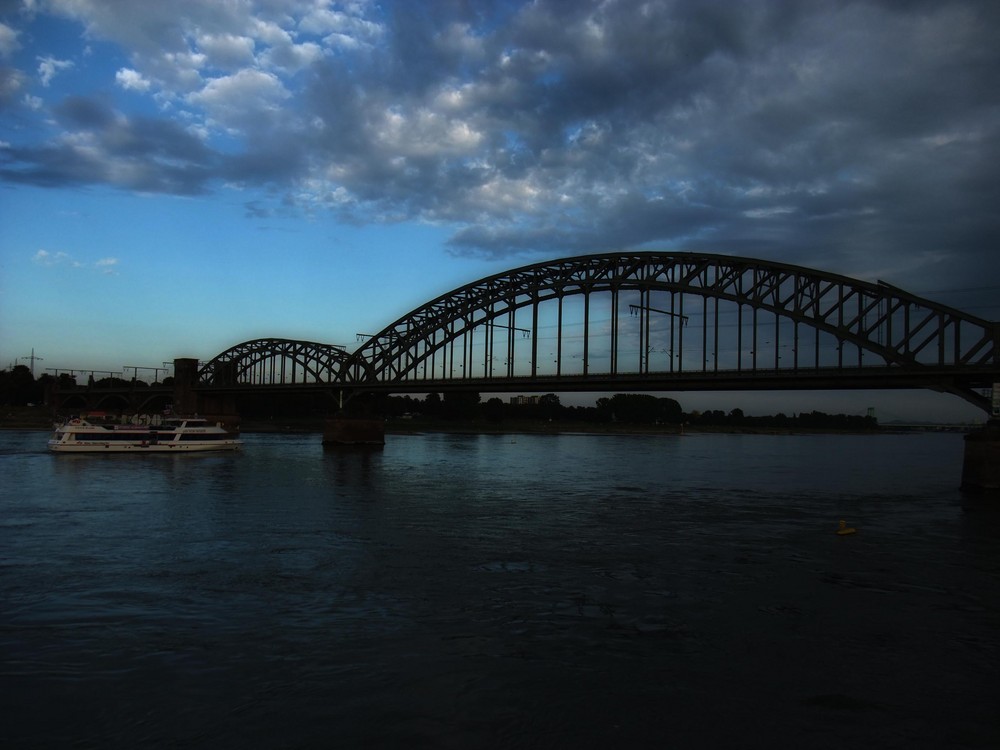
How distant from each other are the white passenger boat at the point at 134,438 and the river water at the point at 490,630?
121 feet

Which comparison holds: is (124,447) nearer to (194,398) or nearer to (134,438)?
(134,438)

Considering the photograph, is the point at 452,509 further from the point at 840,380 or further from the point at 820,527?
the point at 840,380

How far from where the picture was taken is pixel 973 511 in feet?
103

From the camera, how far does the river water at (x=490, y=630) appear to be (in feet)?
28.9

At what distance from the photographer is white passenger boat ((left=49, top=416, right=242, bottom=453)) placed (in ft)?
199

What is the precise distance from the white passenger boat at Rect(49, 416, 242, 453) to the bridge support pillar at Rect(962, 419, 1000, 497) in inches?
2184

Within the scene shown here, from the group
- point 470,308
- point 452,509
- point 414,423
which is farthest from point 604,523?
point 414,423

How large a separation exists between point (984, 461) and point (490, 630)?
3518 centimetres

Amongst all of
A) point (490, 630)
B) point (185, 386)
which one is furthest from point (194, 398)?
point (490, 630)

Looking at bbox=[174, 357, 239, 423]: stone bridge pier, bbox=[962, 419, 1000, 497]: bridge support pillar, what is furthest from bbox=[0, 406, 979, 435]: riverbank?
bbox=[962, 419, 1000, 497]: bridge support pillar

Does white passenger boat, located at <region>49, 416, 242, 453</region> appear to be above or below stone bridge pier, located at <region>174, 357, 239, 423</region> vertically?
below

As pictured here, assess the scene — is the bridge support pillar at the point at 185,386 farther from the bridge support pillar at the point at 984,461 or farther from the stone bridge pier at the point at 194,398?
the bridge support pillar at the point at 984,461

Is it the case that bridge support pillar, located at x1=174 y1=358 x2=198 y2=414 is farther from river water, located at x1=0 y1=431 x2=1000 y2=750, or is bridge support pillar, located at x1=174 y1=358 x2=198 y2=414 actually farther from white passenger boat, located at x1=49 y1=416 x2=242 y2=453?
river water, located at x1=0 y1=431 x2=1000 y2=750

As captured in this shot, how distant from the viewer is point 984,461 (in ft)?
125
